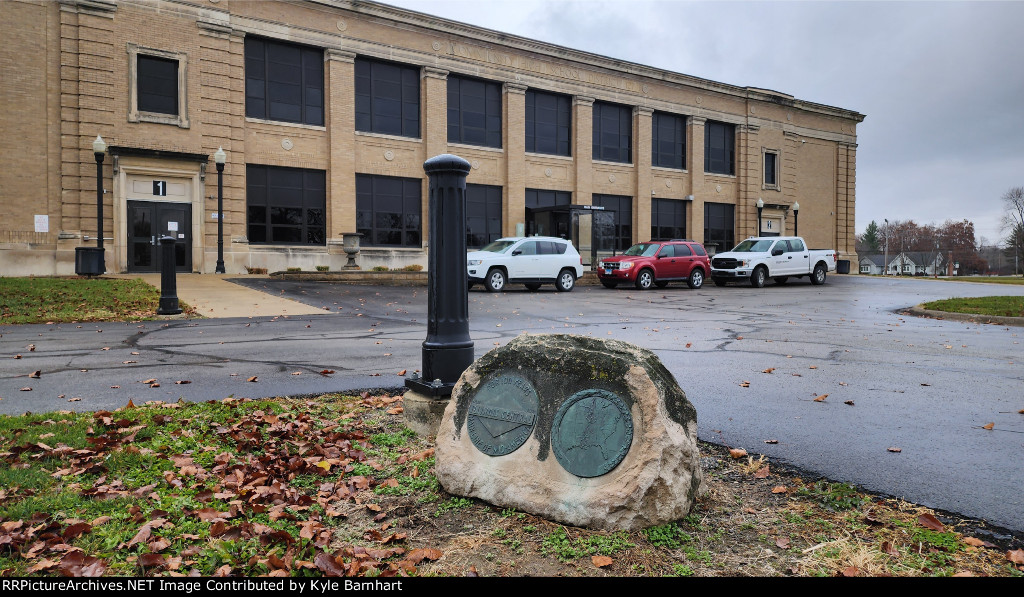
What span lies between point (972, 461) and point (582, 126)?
32.7 m

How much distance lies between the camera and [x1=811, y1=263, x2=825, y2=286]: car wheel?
31.1m

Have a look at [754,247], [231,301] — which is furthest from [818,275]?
[231,301]

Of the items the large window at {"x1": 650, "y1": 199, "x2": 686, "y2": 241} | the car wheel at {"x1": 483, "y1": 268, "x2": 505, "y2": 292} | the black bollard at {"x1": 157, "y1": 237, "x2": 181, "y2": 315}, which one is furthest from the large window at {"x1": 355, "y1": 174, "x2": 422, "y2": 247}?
the black bollard at {"x1": 157, "y1": 237, "x2": 181, "y2": 315}

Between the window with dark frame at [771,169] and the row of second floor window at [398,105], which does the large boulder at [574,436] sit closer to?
the row of second floor window at [398,105]

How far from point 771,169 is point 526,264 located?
27792 millimetres

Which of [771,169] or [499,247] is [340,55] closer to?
[499,247]

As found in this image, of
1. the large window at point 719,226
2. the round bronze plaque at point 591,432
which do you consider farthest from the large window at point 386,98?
the round bronze plaque at point 591,432

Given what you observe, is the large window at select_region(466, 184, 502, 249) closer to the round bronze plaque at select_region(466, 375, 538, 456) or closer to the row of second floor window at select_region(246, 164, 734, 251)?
the row of second floor window at select_region(246, 164, 734, 251)

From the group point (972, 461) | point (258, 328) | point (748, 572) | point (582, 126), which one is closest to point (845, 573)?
point (748, 572)

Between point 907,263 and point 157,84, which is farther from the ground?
point 157,84

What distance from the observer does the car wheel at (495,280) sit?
22.4m

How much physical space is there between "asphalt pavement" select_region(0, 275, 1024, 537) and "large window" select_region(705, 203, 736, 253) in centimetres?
2650

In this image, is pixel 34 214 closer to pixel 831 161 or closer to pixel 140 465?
pixel 140 465

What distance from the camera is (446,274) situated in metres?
4.85
